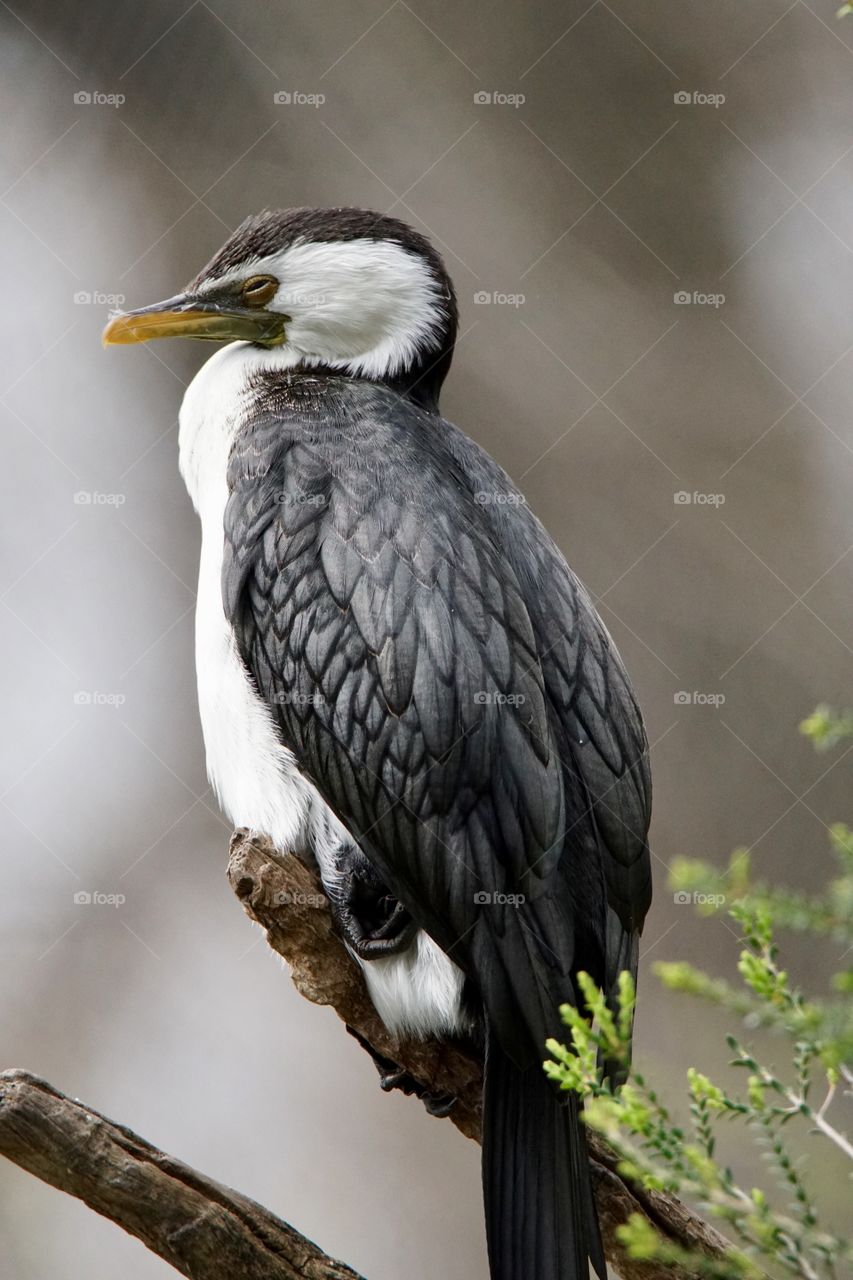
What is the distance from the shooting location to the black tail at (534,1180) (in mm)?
1468

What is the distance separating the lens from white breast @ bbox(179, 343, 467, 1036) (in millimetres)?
1647

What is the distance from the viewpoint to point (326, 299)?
1.97 meters

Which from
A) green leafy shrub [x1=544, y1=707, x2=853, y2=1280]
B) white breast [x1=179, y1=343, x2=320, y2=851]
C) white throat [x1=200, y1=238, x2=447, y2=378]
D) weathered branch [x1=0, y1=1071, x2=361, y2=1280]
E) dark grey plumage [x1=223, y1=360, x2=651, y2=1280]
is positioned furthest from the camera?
white throat [x1=200, y1=238, x2=447, y2=378]

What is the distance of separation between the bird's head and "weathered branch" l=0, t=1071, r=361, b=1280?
1.13 metres

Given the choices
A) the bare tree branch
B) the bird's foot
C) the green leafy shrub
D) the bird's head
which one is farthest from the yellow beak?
the green leafy shrub

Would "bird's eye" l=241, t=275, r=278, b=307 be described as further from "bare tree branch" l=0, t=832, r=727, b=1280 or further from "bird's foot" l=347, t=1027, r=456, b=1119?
"bird's foot" l=347, t=1027, r=456, b=1119

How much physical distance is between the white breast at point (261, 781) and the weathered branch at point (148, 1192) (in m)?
0.31

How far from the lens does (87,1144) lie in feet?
4.57

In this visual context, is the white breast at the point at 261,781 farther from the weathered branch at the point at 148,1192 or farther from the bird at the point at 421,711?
the weathered branch at the point at 148,1192

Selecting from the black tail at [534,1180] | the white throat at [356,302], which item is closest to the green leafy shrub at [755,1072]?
the black tail at [534,1180]

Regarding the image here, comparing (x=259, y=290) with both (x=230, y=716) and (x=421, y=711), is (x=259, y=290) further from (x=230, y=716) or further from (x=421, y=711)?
(x=421, y=711)

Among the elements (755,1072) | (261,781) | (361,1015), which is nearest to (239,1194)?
(361,1015)

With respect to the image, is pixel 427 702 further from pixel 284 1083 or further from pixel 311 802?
pixel 284 1083

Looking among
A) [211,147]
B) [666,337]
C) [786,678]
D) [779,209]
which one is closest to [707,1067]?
[786,678]
